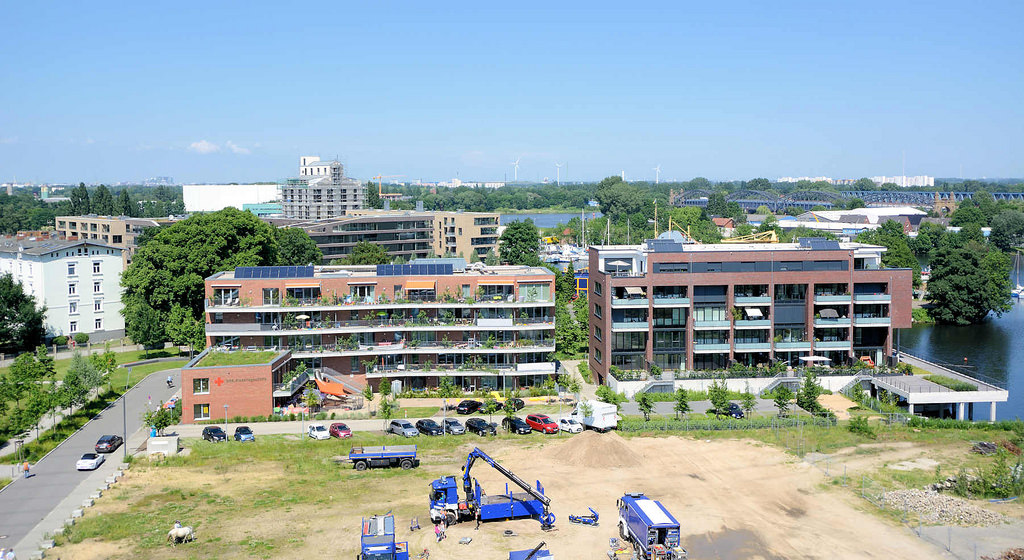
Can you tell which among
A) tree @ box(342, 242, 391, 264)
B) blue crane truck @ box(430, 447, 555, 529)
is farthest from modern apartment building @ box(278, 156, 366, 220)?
blue crane truck @ box(430, 447, 555, 529)

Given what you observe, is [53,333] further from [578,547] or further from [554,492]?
[578,547]

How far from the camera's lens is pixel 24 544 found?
A: 38.0 meters

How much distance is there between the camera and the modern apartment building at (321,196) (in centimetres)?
17438

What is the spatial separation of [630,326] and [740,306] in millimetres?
9418

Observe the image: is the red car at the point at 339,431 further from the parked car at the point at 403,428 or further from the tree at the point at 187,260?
the tree at the point at 187,260

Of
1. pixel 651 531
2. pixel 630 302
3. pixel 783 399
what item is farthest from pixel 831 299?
pixel 651 531

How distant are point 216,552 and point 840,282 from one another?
53472 millimetres

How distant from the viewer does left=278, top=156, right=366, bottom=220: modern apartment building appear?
17438 centimetres

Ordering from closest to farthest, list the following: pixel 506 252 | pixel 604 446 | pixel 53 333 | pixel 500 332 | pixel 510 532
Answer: pixel 510 532 < pixel 604 446 < pixel 500 332 < pixel 53 333 < pixel 506 252

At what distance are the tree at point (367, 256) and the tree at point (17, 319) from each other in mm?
39956

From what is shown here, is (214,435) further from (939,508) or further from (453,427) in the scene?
(939,508)

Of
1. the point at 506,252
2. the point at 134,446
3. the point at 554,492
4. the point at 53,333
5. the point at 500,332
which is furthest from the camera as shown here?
the point at 506,252

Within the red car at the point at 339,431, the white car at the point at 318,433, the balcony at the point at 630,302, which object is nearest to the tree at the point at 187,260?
the white car at the point at 318,433

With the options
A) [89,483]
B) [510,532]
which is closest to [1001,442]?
[510,532]
